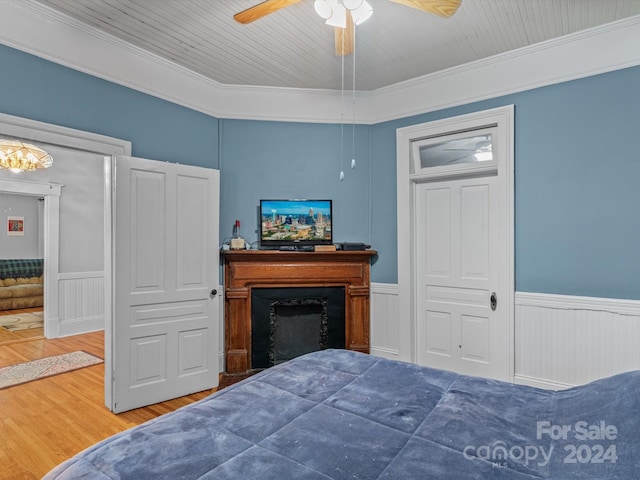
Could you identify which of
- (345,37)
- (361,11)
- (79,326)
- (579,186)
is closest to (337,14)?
(361,11)

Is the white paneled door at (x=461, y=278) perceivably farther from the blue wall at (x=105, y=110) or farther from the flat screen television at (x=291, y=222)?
the blue wall at (x=105, y=110)

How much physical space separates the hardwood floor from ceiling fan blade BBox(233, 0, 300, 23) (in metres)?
2.80

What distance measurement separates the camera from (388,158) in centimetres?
369

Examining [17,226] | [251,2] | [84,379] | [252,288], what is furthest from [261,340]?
[17,226]

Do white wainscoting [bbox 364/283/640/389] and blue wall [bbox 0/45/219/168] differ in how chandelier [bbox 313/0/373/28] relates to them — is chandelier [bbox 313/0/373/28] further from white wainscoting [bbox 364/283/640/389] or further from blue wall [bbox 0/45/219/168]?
white wainscoting [bbox 364/283/640/389]

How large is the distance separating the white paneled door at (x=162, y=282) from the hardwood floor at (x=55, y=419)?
0.54 ft

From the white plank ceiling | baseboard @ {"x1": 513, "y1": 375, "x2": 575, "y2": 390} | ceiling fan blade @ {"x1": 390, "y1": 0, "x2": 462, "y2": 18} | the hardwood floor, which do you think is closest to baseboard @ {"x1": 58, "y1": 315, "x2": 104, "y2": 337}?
the hardwood floor

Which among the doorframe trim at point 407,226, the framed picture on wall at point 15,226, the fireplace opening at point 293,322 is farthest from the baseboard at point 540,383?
the framed picture on wall at point 15,226

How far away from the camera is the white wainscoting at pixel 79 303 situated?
502 cm

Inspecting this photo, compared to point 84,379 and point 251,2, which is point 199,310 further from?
point 251,2

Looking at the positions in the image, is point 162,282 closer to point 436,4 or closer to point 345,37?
point 345,37

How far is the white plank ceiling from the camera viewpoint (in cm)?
240

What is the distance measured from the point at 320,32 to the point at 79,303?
500 cm

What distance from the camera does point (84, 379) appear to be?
135 inches
